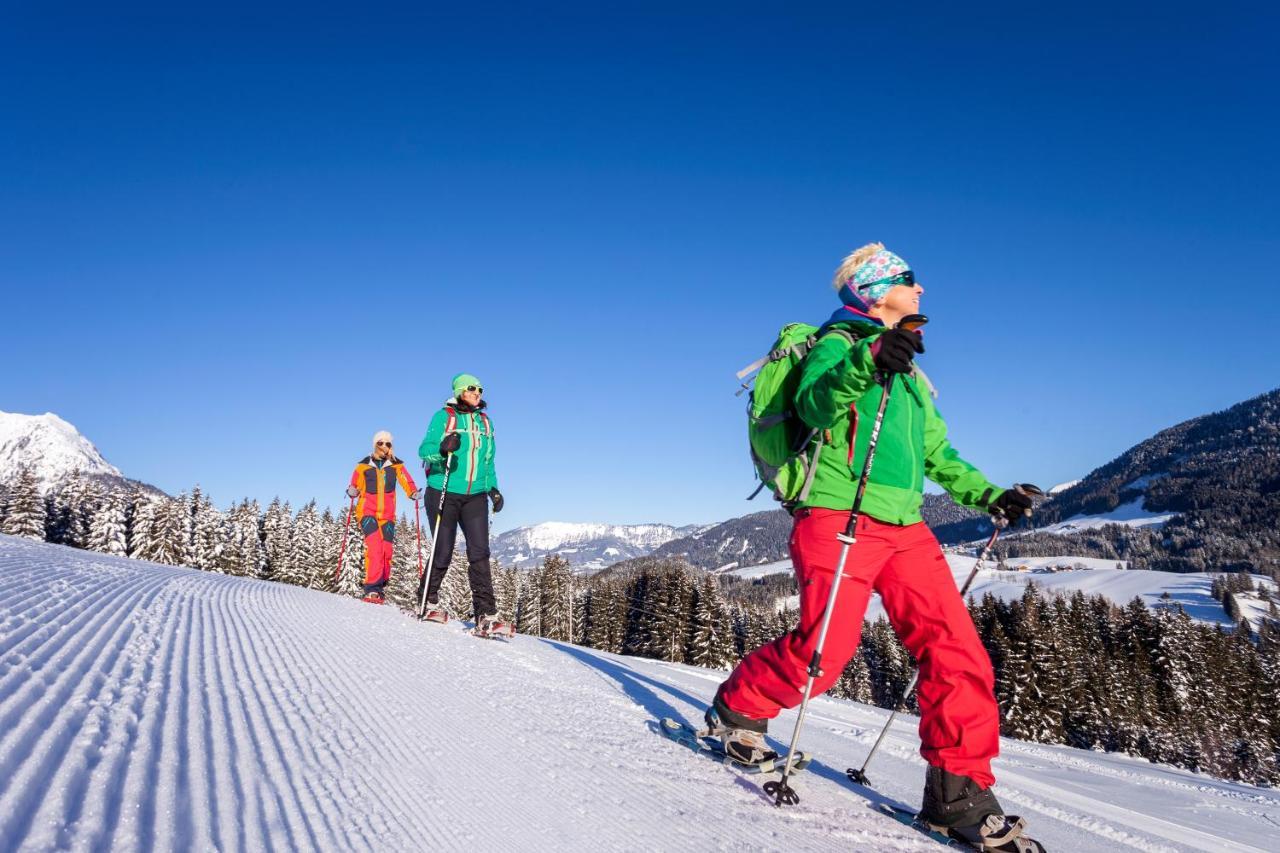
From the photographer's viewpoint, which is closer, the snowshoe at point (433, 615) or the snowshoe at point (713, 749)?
the snowshoe at point (713, 749)

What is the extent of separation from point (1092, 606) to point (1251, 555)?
168m

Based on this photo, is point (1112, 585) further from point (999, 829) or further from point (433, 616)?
point (999, 829)

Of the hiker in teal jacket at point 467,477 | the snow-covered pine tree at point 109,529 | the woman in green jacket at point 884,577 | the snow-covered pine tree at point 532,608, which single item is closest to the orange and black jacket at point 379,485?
the hiker in teal jacket at point 467,477

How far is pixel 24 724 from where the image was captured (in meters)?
1.67

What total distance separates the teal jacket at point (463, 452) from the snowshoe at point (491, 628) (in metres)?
1.41

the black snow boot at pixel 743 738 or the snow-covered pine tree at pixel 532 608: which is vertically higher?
the black snow boot at pixel 743 738

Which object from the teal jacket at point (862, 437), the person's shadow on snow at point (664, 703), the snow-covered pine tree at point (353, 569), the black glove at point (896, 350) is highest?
the black glove at point (896, 350)

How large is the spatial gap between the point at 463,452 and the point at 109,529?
1747 inches

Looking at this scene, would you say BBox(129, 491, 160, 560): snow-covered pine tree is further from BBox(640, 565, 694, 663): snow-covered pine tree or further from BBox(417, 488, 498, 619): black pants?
BBox(417, 488, 498, 619): black pants

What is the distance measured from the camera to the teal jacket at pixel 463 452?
7.29m

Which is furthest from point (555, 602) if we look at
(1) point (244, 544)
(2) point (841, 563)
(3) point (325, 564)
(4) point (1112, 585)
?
(4) point (1112, 585)

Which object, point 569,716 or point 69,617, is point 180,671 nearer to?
point 69,617

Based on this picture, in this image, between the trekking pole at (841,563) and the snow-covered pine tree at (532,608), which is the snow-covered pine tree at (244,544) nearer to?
the snow-covered pine tree at (532,608)

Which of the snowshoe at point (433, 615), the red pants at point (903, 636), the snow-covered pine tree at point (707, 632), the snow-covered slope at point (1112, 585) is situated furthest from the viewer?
the snow-covered slope at point (1112, 585)
